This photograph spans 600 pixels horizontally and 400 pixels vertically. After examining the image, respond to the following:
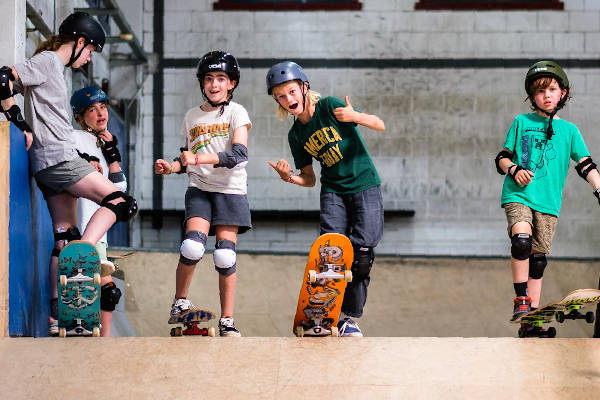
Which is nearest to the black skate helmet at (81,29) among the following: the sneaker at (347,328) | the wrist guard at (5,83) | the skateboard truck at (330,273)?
the wrist guard at (5,83)

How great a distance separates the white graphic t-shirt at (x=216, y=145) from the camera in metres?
3.65

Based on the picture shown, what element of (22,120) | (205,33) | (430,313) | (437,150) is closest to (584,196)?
(437,150)

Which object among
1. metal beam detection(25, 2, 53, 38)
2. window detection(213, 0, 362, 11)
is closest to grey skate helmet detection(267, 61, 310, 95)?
metal beam detection(25, 2, 53, 38)

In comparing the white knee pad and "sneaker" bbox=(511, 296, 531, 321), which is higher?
the white knee pad

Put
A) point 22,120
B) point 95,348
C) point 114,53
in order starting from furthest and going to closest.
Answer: point 114,53 → point 22,120 → point 95,348

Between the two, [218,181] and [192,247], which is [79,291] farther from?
[218,181]

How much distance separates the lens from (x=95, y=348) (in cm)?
297

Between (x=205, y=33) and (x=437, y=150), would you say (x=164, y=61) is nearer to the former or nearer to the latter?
(x=205, y=33)

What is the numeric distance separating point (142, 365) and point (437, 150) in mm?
6067

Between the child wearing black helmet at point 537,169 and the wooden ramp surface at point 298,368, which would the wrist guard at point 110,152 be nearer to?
the wooden ramp surface at point 298,368

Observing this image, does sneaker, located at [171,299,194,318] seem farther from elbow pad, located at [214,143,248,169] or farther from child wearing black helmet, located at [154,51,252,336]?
elbow pad, located at [214,143,248,169]

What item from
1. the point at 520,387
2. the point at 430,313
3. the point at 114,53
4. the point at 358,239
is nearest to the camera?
the point at 520,387

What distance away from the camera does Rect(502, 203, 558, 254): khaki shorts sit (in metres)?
3.72

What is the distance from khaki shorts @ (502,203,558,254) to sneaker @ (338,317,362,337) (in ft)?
2.82
